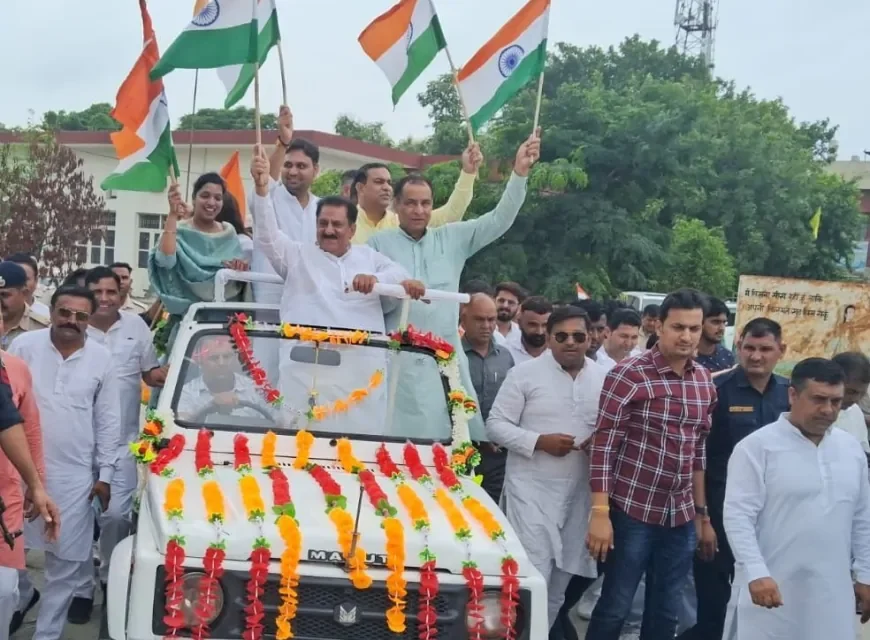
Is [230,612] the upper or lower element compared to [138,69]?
lower

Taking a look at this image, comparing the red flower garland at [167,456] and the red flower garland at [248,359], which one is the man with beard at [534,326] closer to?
the red flower garland at [248,359]

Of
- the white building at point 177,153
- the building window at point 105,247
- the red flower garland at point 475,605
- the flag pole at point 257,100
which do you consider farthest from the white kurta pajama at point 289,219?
the building window at point 105,247

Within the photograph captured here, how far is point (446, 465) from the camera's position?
525 centimetres

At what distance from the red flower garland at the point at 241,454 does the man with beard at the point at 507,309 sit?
3670 mm

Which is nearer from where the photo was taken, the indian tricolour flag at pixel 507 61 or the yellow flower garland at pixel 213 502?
the yellow flower garland at pixel 213 502

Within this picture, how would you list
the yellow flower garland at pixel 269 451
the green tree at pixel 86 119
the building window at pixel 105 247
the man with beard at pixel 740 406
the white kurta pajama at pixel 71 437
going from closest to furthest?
the yellow flower garland at pixel 269 451 → the white kurta pajama at pixel 71 437 → the man with beard at pixel 740 406 → the building window at pixel 105 247 → the green tree at pixel 86 119

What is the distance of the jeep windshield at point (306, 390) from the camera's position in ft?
17.0

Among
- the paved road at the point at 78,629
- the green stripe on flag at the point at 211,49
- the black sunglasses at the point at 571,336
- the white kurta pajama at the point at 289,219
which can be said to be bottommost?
the paved road at the point at 78,629

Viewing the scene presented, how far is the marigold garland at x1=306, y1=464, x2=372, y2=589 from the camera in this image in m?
4.07

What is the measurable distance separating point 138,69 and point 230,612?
4.32 metres

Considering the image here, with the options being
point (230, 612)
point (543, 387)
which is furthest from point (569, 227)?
point (230, 612)

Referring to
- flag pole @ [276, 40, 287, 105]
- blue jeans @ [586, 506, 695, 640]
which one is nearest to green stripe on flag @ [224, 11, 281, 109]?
flag pole @ [276, 40, 287, 105]

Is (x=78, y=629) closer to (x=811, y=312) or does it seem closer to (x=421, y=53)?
(x=421, y=53)

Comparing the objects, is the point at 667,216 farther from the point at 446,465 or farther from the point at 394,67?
the point at 446,465
